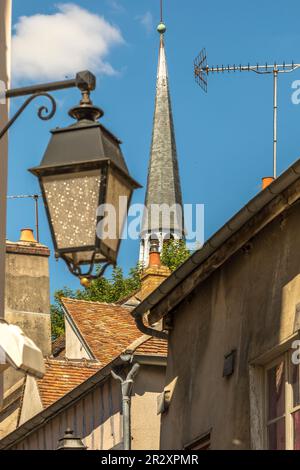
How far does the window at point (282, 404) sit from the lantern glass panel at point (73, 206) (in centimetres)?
479

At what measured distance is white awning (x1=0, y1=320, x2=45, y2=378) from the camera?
9164mm

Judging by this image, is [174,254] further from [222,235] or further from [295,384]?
[295,384]

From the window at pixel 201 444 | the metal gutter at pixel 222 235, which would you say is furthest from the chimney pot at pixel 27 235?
the window at pixel 201 444

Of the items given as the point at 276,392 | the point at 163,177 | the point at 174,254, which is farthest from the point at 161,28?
the point at 276,392

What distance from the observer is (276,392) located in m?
12.9

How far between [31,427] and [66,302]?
5013 mm

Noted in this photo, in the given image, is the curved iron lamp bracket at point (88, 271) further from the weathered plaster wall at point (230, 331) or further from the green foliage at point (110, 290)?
the green foliage at point (110, 290)

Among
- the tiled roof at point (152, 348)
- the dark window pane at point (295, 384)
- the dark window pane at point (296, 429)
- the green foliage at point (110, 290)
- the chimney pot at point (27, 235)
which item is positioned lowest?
the dark window pane at point (296, 429)

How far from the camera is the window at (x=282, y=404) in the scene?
12.4m

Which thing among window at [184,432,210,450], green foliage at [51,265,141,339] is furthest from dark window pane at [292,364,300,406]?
green foliage at [51,265,141,339]

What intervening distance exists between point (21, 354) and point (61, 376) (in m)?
15.4

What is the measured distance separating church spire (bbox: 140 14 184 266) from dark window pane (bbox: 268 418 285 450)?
98393mm
